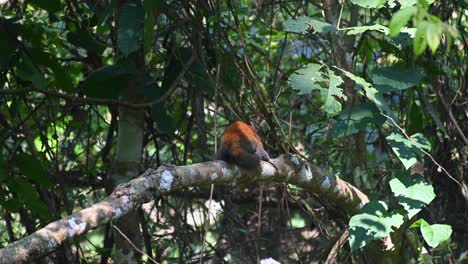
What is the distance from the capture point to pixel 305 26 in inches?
196

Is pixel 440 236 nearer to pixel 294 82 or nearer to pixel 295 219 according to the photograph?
pixel 294 82

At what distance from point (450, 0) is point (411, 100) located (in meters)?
1.08

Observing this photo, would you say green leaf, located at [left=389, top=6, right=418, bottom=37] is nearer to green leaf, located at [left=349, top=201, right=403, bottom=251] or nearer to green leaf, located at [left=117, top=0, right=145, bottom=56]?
green leaf, located at [left=349, top=201, right=403, bottom=251]

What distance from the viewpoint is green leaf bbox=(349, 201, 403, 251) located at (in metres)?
4.62

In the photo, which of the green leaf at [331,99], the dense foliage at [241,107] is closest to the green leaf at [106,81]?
the dense foliage at [241,107]

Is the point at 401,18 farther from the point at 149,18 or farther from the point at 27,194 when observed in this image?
the point at 27,194

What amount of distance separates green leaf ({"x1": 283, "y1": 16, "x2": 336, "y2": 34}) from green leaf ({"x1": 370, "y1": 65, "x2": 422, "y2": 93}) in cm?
41

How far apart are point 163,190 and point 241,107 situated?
1877 millimetres

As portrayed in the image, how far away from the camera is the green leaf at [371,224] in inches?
182

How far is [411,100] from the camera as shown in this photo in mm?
5793

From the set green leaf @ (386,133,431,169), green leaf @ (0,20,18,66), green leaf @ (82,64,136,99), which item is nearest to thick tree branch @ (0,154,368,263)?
green leaf @ (386,133,431,169)

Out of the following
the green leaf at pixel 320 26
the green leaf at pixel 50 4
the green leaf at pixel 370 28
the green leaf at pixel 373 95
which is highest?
the green leaf at pixel 50 4

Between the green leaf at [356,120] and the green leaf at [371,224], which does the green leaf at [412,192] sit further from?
the green leaf at [356,120]

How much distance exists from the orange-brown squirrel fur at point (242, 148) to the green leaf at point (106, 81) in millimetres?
825
